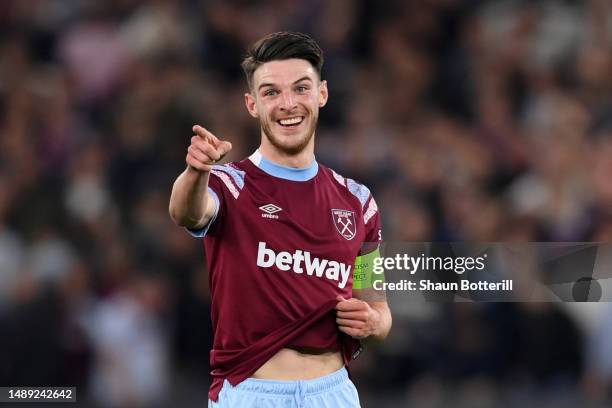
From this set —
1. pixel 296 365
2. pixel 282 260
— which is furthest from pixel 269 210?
pixel 296 365

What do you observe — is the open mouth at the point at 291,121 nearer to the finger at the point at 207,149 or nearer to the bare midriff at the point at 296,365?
the finger at the point at 207,149

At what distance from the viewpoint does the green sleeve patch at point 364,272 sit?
138 inches

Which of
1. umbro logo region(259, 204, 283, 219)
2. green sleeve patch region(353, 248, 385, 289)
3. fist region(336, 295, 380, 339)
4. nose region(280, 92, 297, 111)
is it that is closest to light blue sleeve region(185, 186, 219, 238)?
umbro logo region(259, 204, 283, 219)

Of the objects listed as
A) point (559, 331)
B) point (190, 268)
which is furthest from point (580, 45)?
point (190, 268)

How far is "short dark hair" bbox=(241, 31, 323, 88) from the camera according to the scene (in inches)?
130

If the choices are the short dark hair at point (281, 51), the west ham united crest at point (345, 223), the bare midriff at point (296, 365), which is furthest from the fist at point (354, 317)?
the short dark hair at point (281, 51)

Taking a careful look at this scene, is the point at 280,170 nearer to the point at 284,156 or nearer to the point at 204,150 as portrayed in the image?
the point at 284,156

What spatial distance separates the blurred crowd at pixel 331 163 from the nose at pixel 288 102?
109 inches

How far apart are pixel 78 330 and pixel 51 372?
13.8 inches

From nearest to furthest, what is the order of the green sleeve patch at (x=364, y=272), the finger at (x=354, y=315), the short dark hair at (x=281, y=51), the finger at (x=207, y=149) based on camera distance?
1. the finger at (x=207, y=149)
2. the finger at (x=354, y=315)
3. the short dark hair at (x=281, y=51)
4. the green sleeve patch at (x=364, y=272)

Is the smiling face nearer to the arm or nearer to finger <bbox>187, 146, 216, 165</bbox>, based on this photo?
the arm

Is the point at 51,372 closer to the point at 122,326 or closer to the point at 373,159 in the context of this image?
the point at 122,326

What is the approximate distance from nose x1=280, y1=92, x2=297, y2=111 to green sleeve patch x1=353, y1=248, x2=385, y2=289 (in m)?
0.62

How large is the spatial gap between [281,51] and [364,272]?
85 centimetres
